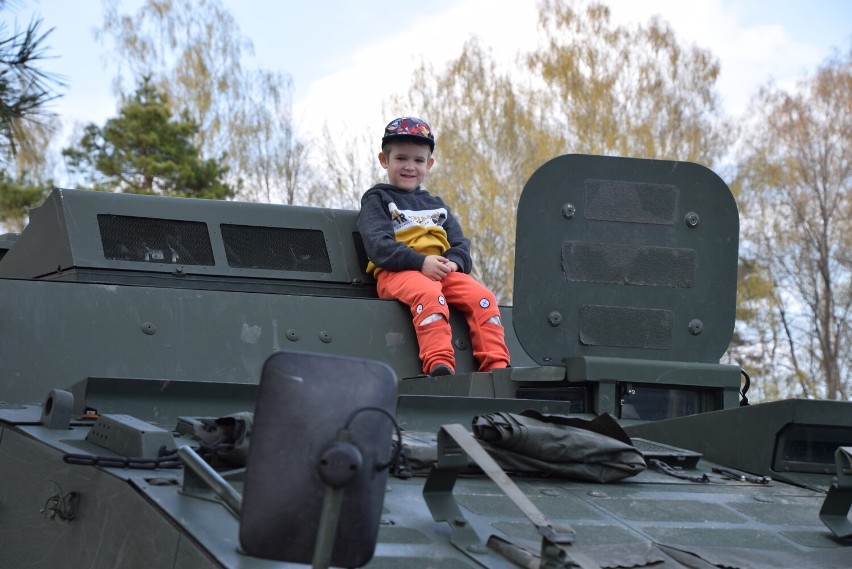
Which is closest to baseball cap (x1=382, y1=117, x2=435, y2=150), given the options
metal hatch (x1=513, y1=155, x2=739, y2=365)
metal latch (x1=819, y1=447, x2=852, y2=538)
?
metal hatch (x1=513, y1=155, x2=739, y2=365)

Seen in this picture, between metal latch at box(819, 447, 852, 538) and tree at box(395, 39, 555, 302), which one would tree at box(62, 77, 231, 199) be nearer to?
tree at box(395, 39, 555, 302)

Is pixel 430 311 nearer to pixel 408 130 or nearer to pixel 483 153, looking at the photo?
pixel 408 130

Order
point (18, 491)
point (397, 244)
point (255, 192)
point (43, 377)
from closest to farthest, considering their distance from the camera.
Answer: point (18, 491) < point (43, 377) < point (397, 244) < point (255, 192)

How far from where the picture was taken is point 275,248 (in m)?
5.46

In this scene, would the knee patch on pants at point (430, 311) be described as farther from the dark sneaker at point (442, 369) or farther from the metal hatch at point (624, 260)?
the metal hatch at point (624, 260)

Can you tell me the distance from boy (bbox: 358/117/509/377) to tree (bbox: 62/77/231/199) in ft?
54.9

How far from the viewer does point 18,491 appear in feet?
10.6

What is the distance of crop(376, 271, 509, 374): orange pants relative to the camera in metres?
5.00

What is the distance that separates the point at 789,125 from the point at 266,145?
10.3m

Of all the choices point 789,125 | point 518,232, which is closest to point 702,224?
point 518,232

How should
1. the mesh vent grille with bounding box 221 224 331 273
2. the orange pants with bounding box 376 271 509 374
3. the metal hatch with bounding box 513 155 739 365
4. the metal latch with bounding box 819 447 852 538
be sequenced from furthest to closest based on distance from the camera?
the mesh vent grille with bounding box 221 224 331 273, the orange pants with bounding box 376 271 509 374, the metal hatch with bounding box 513 155 739 365, the metal latch with bounding box 819 447 852 538

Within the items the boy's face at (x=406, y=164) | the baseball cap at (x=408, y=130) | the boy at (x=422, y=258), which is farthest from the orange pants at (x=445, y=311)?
the baseball cap at (x=408, y=130)

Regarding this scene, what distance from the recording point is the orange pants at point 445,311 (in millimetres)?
4996

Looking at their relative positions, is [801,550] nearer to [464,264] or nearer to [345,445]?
[345,445]
